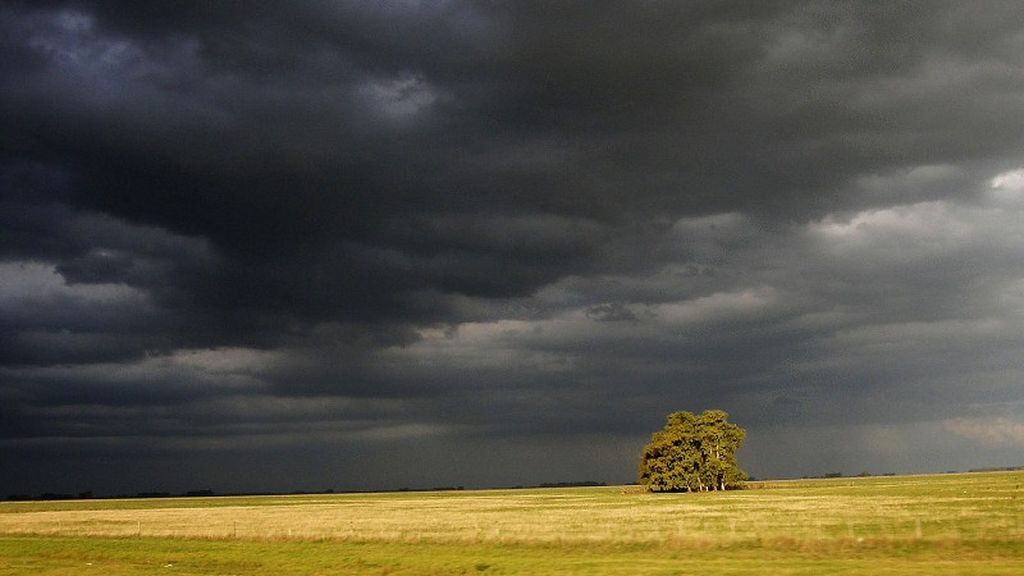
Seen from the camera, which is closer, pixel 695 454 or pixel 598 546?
pixel 598 546

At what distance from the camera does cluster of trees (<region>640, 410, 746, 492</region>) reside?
13950cm

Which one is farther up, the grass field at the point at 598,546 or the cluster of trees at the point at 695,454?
the cluster of trees at the point at 695,454

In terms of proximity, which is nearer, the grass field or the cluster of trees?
the grass field

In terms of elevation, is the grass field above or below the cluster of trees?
below

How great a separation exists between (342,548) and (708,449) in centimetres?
9829

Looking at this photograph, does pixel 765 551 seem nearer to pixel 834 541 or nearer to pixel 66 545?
pixel 834 541

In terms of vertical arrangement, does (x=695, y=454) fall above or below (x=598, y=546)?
above

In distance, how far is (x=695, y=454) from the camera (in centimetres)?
13950

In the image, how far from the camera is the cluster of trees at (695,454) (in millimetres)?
139500

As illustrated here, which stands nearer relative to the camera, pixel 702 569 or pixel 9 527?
pixel 702 569

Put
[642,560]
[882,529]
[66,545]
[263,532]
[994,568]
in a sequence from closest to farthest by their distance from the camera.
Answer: [994,568]
[642,560]
[882,529]
[66,545]
[263,532]

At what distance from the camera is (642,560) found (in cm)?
4066

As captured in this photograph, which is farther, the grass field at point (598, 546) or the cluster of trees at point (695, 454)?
the cluster of trees at point (695, 454)

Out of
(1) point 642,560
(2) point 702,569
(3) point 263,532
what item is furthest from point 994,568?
(3) point 263,532
